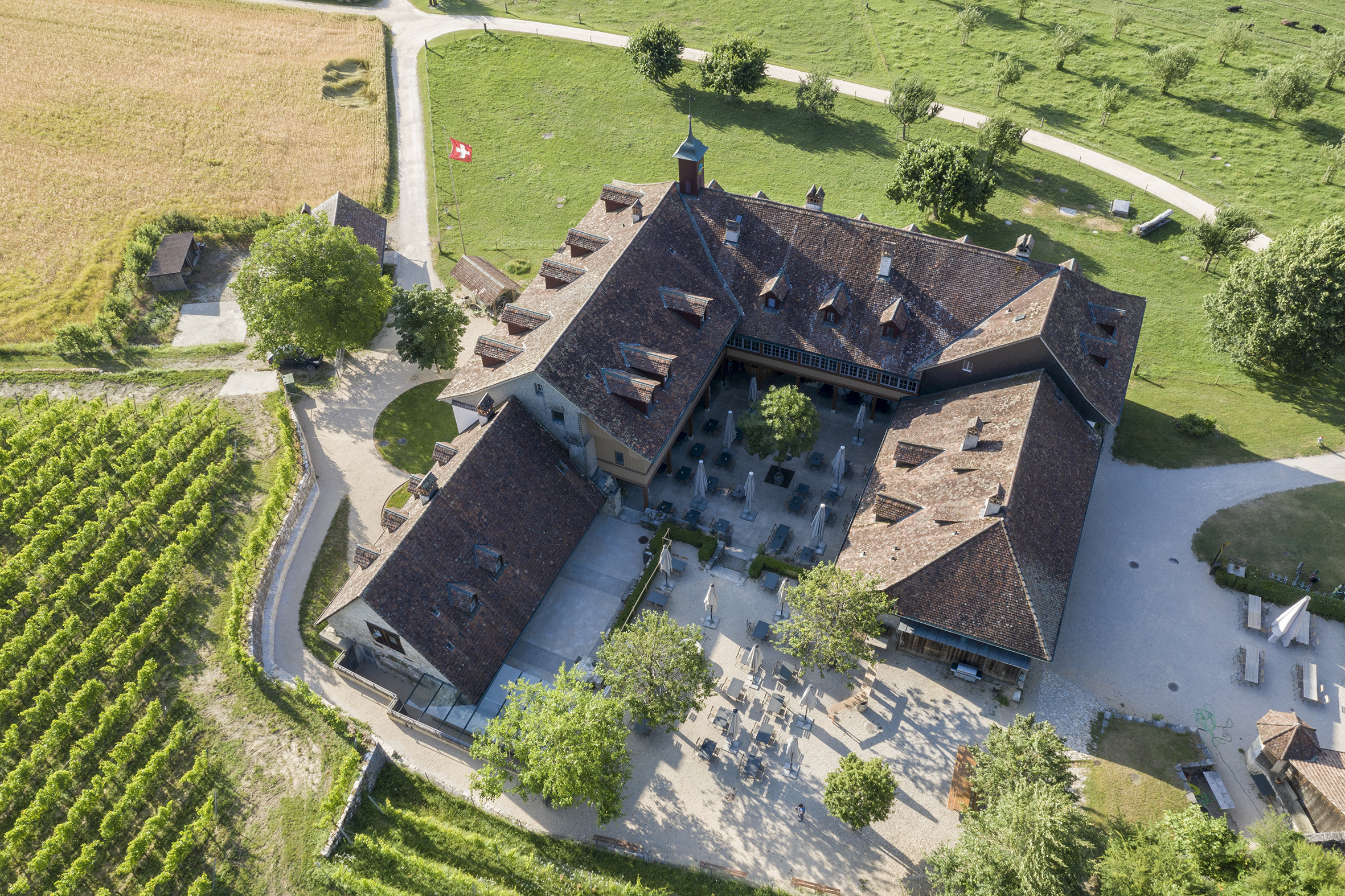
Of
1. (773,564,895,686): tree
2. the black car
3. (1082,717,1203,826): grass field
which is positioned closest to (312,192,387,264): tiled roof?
the black car

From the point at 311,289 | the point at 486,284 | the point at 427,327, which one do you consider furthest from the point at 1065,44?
the point at 311,289

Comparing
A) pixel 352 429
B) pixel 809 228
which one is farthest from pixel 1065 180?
pixel 352 429

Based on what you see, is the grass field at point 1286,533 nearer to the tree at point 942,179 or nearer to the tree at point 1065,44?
the tree at point 942,179

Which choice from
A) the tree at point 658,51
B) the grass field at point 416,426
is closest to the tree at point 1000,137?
the tree at point 658,51

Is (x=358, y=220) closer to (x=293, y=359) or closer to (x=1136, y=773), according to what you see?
(x=293, y=359)

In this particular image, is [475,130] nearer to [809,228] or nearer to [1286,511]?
[809,228]

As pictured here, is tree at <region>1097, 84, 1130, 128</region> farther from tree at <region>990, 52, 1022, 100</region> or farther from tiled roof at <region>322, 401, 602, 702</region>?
tiled roof at <region>322, 401, 602, 702</region>
